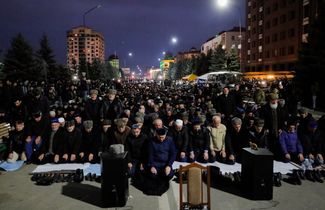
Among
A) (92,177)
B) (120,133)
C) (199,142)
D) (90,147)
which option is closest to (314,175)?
(199,142)

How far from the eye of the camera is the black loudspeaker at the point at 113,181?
255 inches

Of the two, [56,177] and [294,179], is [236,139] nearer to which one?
[294,179]

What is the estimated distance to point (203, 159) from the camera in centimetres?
926

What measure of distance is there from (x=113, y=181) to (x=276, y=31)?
62075 mm

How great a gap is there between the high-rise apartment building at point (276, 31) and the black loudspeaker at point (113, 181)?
4450cm

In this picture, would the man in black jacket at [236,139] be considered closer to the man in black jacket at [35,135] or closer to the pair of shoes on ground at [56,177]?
the pair of shoes on ground at [56,177]

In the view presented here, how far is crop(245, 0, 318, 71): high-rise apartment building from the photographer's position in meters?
53.2

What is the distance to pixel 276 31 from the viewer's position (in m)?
62.5

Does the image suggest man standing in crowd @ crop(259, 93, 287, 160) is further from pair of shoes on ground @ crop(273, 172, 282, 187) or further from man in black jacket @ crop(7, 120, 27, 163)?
man in black jacket @ crop(7, 120, 27, 163)

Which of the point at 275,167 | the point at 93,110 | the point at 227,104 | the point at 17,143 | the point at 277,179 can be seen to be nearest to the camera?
the point at 277,179

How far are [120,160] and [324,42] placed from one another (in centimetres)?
2247

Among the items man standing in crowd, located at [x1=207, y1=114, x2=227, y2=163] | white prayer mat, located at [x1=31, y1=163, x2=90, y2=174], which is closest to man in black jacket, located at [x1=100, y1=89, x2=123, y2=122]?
white prayer mat, located at [x1=31, y1=163, x2=90, y2=174]

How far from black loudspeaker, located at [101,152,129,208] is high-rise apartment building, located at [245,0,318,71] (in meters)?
44.5

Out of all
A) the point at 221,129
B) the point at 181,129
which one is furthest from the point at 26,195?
the point at 221,129
